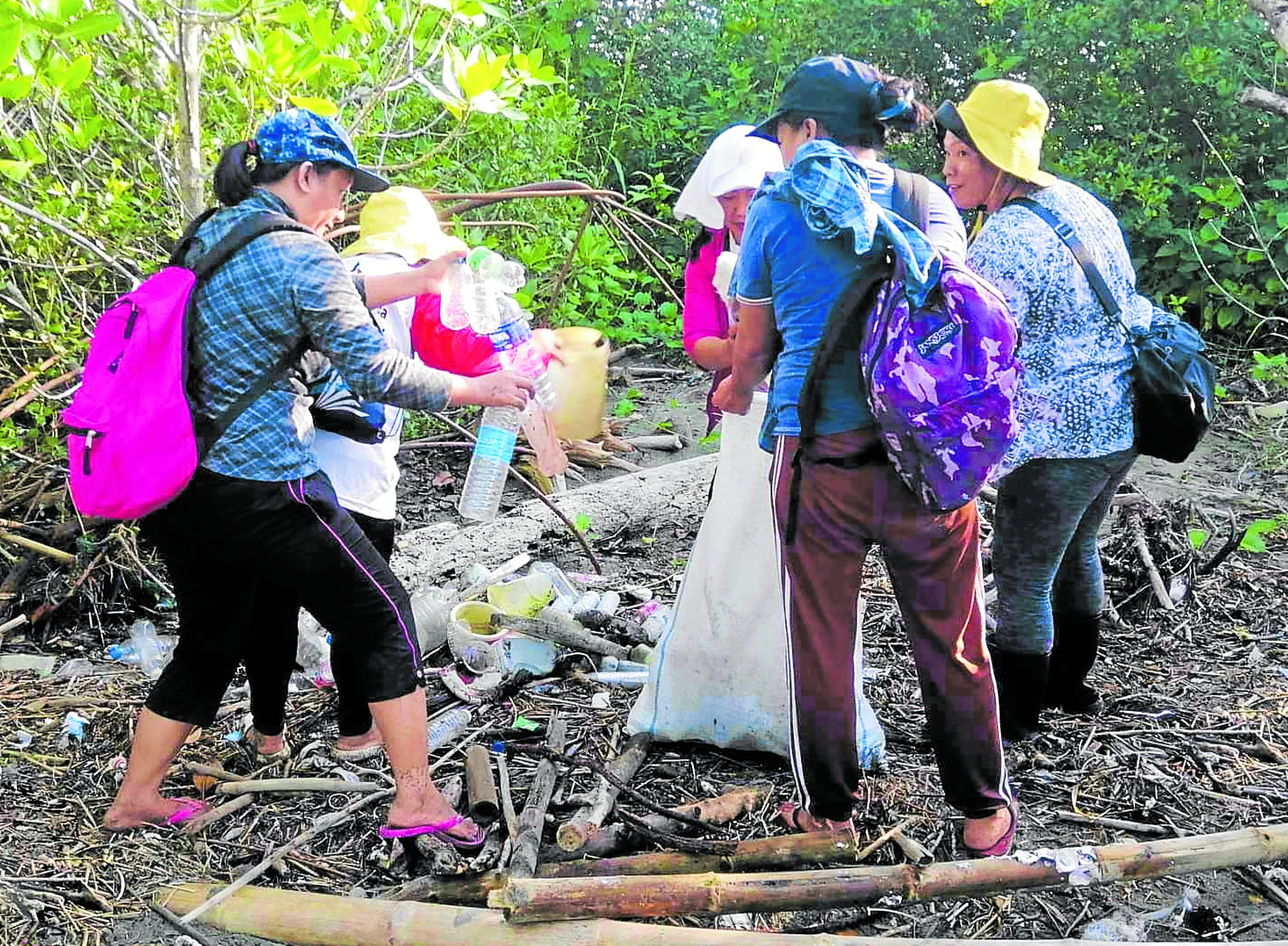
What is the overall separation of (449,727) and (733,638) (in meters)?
0.93

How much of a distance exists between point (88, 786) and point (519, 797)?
48.7 inches

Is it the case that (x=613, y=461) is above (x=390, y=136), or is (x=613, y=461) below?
below

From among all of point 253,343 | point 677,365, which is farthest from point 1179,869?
point 677,365

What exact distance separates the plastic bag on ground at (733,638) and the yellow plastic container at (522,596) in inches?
34.6

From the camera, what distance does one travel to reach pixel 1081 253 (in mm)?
3232

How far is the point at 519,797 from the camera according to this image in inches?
133

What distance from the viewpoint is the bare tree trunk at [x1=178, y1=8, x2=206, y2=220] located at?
3686 millimetres

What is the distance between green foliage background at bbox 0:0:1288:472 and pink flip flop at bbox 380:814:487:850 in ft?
6.32

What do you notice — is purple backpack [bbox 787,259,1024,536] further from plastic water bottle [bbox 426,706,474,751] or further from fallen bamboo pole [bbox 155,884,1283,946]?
plastic water bottle [bbox 426,706,474,751]

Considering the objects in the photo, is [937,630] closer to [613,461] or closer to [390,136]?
[390,136]

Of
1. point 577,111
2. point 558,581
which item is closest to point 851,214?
point 558,581

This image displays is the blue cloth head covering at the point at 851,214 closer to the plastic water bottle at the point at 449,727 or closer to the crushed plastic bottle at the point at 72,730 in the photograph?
the plastic water bottle at the point at 449,727

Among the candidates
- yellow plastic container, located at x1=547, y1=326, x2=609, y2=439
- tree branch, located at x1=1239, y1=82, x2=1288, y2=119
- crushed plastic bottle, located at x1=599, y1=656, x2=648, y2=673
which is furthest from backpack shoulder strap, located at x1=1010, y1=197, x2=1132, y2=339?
tree branch, located at x1=1239, y1=82, x2=1288, y2=119

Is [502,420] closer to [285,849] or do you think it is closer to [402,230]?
[402,230]
